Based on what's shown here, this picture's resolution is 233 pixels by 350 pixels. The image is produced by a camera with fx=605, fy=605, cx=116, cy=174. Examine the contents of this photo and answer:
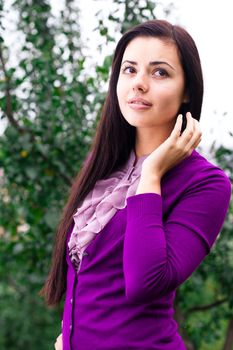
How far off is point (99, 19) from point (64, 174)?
0.69 meters

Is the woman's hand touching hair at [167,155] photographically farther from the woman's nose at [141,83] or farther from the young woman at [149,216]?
the woman's nose at [141,83]

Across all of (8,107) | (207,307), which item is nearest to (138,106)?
(8,107)

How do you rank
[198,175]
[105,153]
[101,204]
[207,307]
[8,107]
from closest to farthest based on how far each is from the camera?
1. [198,175]
2. [101,204]
3. [105,153]
4. [8,107]
5. [207,307]

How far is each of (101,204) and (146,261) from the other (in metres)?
0.26

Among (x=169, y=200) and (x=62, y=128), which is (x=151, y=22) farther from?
(x=62, y=128)

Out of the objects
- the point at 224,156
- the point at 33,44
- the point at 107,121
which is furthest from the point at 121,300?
the point at 33,44

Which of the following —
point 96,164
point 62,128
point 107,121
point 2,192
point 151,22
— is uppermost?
point 151,22

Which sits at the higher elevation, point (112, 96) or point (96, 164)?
point (112, 96)

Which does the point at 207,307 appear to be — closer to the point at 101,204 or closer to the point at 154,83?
the point at 101,204

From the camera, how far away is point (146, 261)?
1.25 m

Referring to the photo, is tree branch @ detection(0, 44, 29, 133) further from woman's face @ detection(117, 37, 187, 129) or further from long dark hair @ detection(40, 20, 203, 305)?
woman's face @ detection(117, 37, 187, 129)

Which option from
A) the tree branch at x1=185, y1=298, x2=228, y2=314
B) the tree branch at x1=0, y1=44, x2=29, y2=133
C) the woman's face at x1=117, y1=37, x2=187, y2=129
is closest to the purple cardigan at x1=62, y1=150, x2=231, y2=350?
the woman's face at x1=117, y1=37, x2=187, y2=129

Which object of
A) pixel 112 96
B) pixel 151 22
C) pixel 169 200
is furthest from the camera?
pixel 112 96

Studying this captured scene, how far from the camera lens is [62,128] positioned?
2.64m
